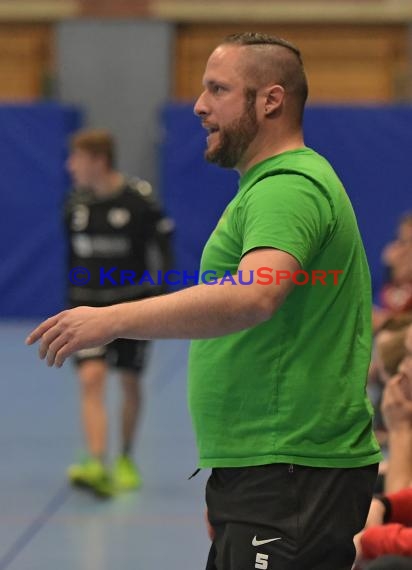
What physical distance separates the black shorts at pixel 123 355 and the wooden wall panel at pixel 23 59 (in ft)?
26.4

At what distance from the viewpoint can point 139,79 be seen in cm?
1259

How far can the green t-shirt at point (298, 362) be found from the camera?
228 centimetres

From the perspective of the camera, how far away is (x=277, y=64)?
231 centimetres

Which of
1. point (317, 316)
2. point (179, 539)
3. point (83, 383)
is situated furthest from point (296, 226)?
point (83, 383)

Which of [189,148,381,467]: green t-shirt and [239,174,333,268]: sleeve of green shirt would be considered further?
[189,148,381,467]: green t-shirt

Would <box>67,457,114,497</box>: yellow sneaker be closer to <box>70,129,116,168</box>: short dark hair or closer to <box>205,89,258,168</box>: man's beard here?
<box>70,129,116,168</box>: short dark hair

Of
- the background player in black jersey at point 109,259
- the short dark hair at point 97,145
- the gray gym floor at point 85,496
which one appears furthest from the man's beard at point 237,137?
the short dark hair at point 97,145

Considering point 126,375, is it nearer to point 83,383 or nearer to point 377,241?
point 83,383

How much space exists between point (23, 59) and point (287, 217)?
38.3 feet

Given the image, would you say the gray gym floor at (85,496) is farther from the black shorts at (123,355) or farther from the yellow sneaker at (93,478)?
the black shorts at (123,355)

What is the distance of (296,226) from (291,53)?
460mm

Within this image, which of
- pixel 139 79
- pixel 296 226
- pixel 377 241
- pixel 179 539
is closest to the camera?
pixel 296 226

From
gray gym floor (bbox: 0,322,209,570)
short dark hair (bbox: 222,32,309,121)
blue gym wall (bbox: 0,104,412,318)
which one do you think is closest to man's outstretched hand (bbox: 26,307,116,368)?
short dark hair (bbox: 222,32,309,121)

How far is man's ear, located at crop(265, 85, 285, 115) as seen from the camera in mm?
2309
